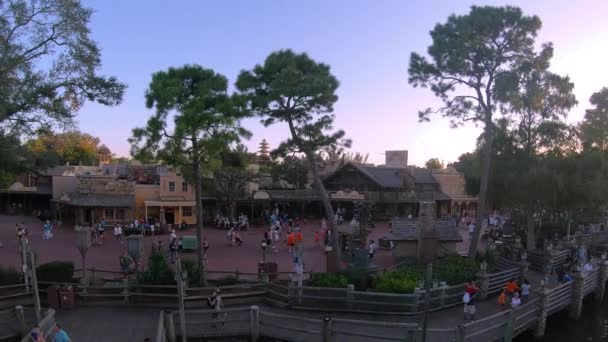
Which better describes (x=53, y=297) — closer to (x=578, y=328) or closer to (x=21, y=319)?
(x=21, y=319)

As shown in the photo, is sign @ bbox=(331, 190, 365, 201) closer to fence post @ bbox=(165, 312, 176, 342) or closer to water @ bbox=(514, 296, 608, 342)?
water @ bbox=(514, 296, 608, 342)

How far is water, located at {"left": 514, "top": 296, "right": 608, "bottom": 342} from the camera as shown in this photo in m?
17.7

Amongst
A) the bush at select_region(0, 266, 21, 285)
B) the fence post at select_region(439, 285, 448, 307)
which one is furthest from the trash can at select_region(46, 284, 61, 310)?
the fence post at select_region(439, 285, 448, 307)

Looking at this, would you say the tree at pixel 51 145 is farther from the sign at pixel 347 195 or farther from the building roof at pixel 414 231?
the sign at pixel 347 195

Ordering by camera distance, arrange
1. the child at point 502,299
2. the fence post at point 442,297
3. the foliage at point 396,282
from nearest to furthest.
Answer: the foliage at point 396,282 → the fence post at point 442,297 → the child at point 502,299

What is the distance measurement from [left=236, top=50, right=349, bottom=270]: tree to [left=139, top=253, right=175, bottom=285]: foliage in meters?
7.23

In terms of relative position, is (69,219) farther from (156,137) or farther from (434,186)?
(434,186)

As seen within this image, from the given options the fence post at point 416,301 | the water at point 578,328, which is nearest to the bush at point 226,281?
the fence post at point 416,301

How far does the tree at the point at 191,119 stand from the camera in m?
16.8

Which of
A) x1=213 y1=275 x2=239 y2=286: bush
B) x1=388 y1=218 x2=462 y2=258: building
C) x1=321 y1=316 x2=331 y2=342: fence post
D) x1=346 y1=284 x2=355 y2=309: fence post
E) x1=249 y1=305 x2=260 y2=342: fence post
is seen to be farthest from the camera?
x1=388 y1=218 x2=462 y2=258: building

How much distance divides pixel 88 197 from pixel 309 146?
2500cm

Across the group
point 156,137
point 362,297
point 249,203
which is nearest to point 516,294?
point 362,297

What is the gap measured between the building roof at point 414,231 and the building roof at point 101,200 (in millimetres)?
22674

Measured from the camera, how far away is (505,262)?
2355 cm
